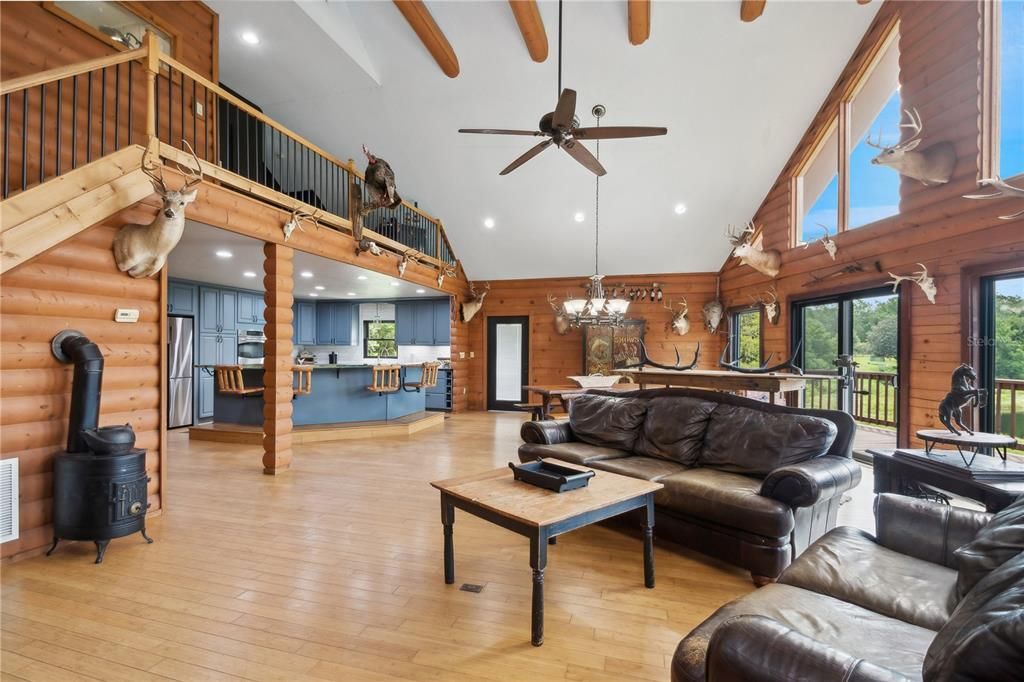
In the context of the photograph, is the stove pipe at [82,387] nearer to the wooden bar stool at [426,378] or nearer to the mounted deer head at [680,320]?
the wooden bar stool at [426,378]

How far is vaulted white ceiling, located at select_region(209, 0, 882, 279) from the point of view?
16.3 feet

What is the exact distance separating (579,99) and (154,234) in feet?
15.5

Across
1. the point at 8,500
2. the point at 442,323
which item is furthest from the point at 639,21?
the point at 8,500

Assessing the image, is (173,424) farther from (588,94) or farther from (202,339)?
(588,94)

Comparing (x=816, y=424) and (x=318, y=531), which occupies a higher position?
(x=816, y=424)

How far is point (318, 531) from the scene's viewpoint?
3238mm

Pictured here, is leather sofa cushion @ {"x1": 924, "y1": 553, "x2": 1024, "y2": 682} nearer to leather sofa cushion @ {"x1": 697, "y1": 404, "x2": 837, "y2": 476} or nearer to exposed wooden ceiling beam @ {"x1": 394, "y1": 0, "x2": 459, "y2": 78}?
leather sofa cushion @ {"x1": 697, "y1": 404, "x2": 837, "y2": 476}

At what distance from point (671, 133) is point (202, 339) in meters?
7.61

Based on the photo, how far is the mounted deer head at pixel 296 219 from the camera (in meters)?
4.62

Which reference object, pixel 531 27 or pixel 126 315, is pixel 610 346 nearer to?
pixel 531 27

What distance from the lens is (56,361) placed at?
3.01 meters

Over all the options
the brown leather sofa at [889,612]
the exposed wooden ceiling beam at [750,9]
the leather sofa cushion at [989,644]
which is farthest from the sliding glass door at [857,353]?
the leather sofa cushion at [989,644]

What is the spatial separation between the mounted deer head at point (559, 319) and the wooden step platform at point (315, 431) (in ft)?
10.1

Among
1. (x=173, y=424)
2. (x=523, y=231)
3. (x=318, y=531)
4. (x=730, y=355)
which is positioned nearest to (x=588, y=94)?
(x=523, y=231)
